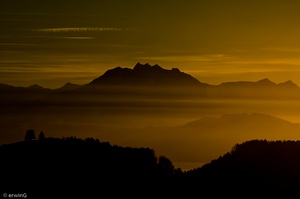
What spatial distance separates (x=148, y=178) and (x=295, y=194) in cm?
3032

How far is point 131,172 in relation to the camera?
166 m

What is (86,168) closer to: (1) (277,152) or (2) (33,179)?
(2) (33,179)

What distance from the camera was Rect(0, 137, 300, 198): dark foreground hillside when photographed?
147625mm

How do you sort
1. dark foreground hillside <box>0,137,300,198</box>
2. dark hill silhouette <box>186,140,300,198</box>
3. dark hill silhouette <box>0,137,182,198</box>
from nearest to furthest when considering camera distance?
dark hill silhouette <box>0,137,182,198</box> → dark foreground hillside <box>0,137,300,198</box> → dark hill silhouette <box>186,140,300,198</box>

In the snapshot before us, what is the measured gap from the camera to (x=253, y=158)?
593 ft

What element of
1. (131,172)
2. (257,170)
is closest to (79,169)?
(131,172)

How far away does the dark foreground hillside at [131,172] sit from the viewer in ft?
484

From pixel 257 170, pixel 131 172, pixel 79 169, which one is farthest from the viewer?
pixel 257 170

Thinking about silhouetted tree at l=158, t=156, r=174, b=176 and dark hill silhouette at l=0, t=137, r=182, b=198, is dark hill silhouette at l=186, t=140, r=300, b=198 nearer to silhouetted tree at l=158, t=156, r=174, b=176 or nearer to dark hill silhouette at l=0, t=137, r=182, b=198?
silhouetted tree at l=158, t=156, r=174, b=176

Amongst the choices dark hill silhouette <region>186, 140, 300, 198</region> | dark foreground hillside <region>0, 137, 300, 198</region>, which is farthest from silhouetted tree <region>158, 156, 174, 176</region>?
dark hill silhouette <region>186, 140, 300, 198</region>

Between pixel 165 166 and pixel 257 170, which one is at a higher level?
pixel 165 166

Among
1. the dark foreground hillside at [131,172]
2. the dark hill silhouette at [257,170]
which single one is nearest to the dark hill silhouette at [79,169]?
the dark foreground hillside at [131,172]

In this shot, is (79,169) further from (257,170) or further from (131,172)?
(257,170)

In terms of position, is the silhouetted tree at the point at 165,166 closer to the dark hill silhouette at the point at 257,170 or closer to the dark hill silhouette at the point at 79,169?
the dark hill silhouette at the point at 79,169
